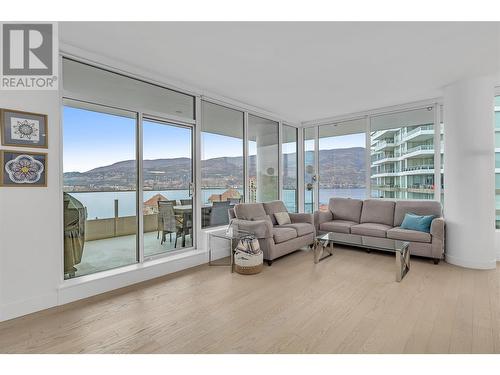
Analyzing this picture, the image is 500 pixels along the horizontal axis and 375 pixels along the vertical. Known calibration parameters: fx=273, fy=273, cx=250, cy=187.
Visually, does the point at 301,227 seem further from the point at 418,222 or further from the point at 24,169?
the point at 24,169

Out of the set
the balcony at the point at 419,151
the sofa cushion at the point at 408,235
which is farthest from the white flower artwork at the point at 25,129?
the balcony at the point at 419,151

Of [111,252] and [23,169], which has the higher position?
[23,169]

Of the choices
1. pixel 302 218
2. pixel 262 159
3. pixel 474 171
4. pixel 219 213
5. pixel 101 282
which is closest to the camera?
pixel 101 282

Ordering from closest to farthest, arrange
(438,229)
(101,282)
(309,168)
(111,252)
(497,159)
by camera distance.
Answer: (101,282) < (111,252) < (438,229) < (497,159) < (309,168)

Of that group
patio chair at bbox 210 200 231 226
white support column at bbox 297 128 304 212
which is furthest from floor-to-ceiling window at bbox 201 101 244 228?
white support column at bbox 297 128 304 212

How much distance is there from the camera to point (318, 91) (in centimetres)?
437

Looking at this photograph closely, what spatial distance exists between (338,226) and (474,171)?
2.15 metres

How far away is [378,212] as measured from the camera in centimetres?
509

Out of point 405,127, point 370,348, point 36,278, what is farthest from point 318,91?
point 36,278

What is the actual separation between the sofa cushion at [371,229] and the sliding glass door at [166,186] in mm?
2815

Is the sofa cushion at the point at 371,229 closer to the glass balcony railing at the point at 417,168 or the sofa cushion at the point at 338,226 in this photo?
the sofa cushion at the point at 338,226

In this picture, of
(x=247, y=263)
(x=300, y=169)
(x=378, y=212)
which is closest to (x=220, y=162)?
(x=247, y=263)

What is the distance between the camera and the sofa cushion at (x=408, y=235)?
13.3ft
